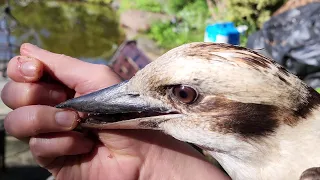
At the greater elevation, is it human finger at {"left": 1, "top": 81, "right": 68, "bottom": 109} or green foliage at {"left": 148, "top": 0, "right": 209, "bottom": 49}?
green foliage at {"left": 148, "top": 0, "right": 209, "bottom": 49}

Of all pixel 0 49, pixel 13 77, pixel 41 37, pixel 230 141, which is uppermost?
pixel 41 37

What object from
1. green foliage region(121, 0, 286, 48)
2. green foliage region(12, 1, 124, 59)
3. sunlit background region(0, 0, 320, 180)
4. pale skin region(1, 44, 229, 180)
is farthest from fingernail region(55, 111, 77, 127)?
green foliage region(12, 1, 124, 59)

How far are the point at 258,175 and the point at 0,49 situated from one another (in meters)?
6.97

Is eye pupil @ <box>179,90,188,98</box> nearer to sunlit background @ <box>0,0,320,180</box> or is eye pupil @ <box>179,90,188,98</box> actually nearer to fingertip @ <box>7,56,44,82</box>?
fingertip @ <box>7,56,44,82</box>

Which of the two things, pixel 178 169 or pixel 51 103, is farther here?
pixel 178 169

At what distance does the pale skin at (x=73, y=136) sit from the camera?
6.05 feet

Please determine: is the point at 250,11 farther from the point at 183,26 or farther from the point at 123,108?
the point at 123,108

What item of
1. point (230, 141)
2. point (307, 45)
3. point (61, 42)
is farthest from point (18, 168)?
point (61, 42)

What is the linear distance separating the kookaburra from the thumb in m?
0.17

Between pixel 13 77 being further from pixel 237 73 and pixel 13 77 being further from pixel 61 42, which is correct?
pixel 61 42

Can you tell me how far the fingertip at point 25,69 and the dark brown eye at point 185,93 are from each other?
0.55 meters

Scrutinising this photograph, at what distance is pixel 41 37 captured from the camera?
994 centimetres

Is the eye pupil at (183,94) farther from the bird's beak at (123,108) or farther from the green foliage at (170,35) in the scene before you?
the green foliage at (170,35)

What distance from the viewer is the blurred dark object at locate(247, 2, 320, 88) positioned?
4.58 m
